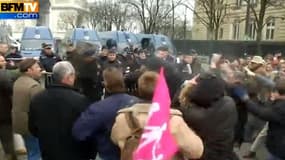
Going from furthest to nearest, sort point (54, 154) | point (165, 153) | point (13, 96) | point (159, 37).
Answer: point (159, 37), point (13, 96), point (54, 154), point (165, 153)

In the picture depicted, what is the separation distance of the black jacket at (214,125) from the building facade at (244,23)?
1563 inches

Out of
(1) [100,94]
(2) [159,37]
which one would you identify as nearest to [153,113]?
(1) [100,94]

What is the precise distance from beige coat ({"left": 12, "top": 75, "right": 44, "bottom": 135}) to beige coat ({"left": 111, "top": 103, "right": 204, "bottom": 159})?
8.22ft

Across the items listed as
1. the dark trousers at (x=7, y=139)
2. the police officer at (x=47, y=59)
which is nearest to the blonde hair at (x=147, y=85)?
the dark trousers at (x=7, y=139)

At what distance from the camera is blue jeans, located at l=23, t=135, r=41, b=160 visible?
655cm

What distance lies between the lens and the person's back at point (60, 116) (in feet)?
17.1

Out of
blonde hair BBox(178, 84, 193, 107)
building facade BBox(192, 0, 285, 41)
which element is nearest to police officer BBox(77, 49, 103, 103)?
blonde hair BBox(178, 84, 193, 107)

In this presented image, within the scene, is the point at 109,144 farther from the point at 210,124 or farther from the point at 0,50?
the point at 0,50

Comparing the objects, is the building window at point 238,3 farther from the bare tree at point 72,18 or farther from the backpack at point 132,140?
the backpack at point 132,140

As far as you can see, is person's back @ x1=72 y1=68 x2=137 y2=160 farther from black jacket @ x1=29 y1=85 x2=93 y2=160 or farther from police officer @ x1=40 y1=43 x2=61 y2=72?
police officer @ x1=40 y1=43 x2=61 y2=72

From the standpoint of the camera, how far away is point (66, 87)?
5.30 meters

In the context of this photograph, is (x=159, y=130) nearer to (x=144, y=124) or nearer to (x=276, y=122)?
(x=144, y=124)

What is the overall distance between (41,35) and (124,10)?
44289 mm

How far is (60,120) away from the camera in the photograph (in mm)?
5215
